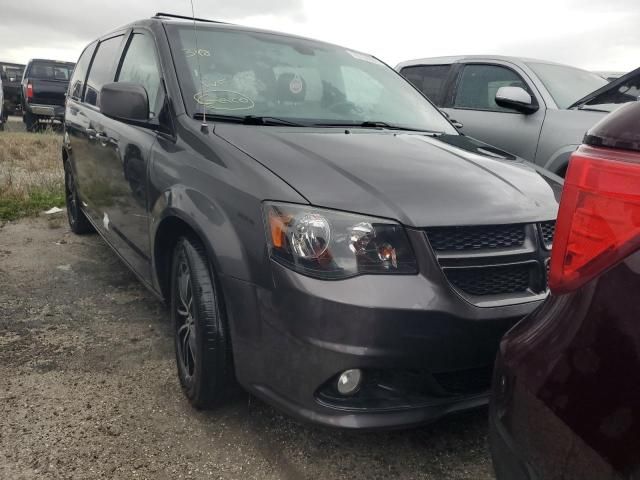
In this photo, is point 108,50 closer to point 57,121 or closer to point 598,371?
point 598,371

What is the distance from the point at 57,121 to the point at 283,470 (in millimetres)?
14844

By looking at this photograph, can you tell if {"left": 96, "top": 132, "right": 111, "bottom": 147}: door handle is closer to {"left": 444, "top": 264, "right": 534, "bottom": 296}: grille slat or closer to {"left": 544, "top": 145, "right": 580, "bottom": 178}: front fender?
{"left": 444, "top": 264, "right": 534, "bottom": 296}: grille slat

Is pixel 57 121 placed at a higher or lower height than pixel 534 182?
lower

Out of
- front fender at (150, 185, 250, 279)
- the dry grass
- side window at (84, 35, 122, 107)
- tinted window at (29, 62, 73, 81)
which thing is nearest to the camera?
front fender at (150, 185, 250, 279)

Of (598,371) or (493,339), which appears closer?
(598,371)

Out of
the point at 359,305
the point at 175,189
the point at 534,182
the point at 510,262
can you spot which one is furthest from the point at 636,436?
the point at 175,189

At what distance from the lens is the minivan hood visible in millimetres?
1887

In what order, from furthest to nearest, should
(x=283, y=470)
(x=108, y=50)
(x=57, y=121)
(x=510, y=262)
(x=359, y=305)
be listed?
1. (x=57, y=121)
2. (x=108, y=50)
3. (x=283, y=470)
4. (x=510, y=262)
5. (x=359, y=305)

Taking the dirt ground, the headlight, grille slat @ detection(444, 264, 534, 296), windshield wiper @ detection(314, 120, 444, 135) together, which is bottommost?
the dirt ground

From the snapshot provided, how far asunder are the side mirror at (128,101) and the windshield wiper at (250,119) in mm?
312

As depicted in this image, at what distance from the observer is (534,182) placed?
91.7 inches

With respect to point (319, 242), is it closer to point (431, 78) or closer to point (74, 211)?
point (74, 211)

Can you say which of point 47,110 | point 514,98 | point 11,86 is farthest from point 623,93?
point 11,86

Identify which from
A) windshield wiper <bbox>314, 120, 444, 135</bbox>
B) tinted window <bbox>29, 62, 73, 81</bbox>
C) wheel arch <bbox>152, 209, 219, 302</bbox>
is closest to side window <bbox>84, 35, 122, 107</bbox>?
wheel arch <bbox>152, 209, 219, 302</bbox>
